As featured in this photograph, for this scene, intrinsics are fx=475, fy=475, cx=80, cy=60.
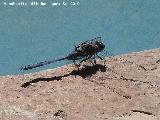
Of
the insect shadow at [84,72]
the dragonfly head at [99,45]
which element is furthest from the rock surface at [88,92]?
the dragonfly head at [99,45]

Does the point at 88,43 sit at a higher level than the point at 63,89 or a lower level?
higher

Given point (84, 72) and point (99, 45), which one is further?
point (84, 72)

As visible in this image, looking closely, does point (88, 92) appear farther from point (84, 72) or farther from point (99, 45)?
point (99, 45)

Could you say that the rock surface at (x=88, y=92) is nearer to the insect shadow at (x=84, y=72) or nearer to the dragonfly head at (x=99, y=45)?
the insect shadow at (x=84, y=72)

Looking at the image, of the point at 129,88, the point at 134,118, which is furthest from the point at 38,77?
the point at 134,118

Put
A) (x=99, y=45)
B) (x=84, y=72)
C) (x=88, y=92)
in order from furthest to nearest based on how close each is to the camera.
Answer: (x=84, y=72), (x=99, y=45), (x=88, y=92)

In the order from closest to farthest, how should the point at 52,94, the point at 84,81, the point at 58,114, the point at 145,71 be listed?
1. the point at 58,114
2. the point at 52,94
3. the point at 84,81
4. the point at 145,71

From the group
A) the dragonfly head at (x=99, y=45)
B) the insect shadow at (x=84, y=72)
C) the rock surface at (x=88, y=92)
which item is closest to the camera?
the rock surface at (x=88, y=92)

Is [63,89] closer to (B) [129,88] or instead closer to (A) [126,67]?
(B) [129,88]

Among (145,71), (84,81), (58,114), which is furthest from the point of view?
(145,71)
